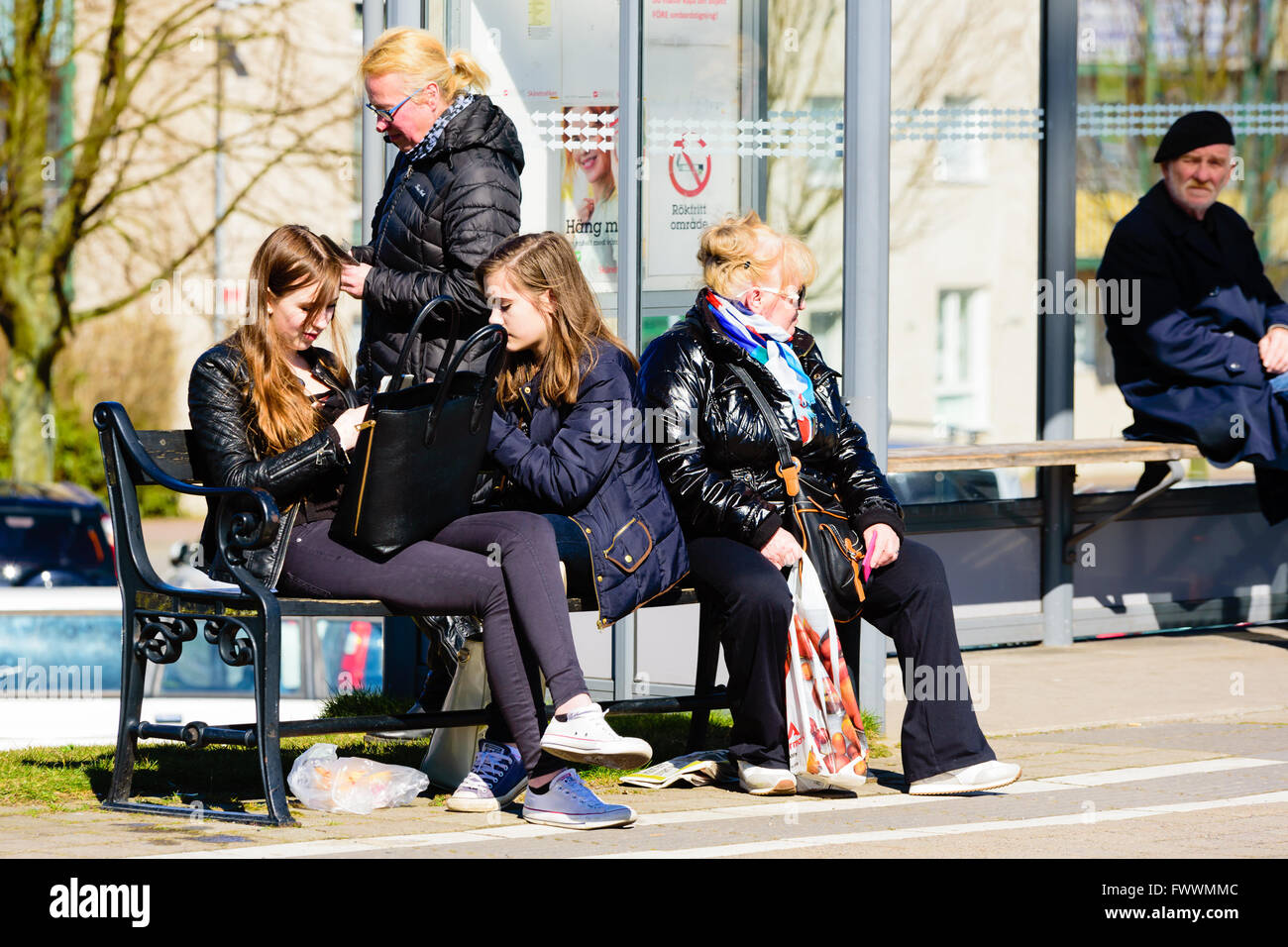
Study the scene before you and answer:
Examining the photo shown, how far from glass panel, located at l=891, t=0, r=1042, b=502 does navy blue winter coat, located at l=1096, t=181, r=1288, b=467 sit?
56 centimetres

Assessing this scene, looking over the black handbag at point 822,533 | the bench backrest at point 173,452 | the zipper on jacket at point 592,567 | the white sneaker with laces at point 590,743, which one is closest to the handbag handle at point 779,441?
the black handbag at point 822,533

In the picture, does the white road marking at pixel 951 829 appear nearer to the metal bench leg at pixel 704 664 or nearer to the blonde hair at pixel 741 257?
the metal bench leg at pixel 704 664

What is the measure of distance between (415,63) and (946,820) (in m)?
2.52

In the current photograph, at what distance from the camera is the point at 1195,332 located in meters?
8.06

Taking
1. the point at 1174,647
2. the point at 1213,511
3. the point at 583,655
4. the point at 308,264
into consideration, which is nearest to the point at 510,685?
the point at 308,264

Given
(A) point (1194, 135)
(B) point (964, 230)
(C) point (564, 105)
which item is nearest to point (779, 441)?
(C) point (564, 105)

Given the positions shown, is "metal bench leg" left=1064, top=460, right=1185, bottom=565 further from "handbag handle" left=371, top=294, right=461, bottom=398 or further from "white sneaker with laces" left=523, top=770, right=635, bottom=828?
"white sneaker with laces" left=523, top=770, right=635, bottom=828

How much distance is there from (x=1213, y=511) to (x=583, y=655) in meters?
3.38

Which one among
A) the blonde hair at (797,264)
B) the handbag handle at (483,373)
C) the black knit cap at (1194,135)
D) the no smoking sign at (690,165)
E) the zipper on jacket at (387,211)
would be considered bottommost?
the handbag handle at (483,373)

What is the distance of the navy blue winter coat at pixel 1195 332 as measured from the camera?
801cm

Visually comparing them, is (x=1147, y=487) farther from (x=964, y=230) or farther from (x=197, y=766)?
(x=197, y=766)

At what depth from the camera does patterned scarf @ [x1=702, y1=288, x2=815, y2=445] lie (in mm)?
5602

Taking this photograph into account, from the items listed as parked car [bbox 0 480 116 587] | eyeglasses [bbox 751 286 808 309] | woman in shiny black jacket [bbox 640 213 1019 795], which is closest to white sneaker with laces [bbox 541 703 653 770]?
woman in shiny black jacket [bbox 640 213 1019 795]

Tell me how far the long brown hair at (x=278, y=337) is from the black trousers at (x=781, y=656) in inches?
44.3
